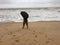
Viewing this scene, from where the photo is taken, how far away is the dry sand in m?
2.36

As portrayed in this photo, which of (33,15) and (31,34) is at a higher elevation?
(31,34)

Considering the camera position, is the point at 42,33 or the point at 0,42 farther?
the point at 42,33

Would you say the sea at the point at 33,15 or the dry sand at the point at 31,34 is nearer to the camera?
the dry sand at the point at 31,34

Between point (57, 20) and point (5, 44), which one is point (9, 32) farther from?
point (57, 20)

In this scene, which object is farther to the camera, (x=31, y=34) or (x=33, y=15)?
(x=33, y=15)

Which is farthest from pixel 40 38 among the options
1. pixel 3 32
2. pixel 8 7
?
pixel 8 7

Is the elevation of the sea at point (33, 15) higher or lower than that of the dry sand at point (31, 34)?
lower

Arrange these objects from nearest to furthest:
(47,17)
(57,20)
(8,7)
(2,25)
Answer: (2,25) < (57,20) < (47,17) < (8,7)

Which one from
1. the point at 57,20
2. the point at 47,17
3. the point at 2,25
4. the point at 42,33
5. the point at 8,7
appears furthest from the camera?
the point at 8,7

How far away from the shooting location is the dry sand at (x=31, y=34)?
7.74 feet

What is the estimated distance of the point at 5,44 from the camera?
2281mm

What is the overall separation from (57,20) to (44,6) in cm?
123

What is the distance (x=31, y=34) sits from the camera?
269 cm

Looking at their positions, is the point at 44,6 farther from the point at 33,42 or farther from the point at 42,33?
the point at 33,42
